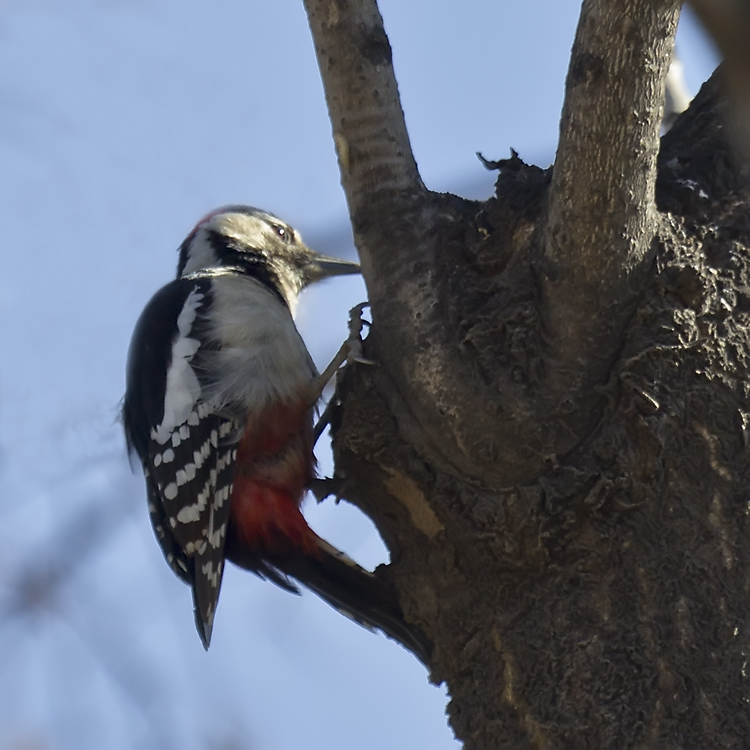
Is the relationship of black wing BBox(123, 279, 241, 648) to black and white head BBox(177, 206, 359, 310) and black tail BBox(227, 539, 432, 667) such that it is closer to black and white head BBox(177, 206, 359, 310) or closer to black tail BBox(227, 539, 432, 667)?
black tail BBox(227, 539, 432, 667)

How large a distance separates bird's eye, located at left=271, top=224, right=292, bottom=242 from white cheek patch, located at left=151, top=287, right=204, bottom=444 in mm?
685

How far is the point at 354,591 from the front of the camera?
2.79 m

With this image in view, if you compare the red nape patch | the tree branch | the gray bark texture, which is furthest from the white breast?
the tree branch

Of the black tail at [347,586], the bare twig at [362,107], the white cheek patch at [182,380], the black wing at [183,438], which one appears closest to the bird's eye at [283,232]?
the black wing at [183,438]

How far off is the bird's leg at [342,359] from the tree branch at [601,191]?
0.54 m

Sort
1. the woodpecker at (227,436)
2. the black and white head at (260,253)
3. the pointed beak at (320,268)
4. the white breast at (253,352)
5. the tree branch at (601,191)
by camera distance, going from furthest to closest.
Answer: the pointed beak at (320,268) → the black and white head at (260,253) → the white breast at (253,352) → the woodpecker at (227,436) → the tree branch at (601,191)

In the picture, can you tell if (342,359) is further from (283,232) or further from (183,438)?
(283,232)

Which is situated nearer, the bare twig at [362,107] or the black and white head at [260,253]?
Answer: the bare twig at [362,107]

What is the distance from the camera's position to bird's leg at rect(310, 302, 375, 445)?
2576mm

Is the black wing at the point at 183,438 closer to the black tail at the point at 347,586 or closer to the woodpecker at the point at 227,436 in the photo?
the woodpecker at the point at 227,436

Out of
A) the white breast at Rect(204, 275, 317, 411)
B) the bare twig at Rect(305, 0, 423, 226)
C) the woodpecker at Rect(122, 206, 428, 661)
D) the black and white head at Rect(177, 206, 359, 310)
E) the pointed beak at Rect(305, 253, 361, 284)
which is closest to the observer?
the bare twig at Rect(305, 0, 423, 226)

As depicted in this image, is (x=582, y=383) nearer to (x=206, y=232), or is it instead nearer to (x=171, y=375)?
(x=171, y=375)

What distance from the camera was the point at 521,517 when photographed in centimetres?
209

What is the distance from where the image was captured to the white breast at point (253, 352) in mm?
3195
